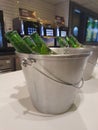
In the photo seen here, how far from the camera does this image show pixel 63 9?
14.3 ft

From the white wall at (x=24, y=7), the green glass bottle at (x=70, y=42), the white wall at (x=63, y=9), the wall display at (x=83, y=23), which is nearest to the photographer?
the green glass bottle at (x=70, y=42)

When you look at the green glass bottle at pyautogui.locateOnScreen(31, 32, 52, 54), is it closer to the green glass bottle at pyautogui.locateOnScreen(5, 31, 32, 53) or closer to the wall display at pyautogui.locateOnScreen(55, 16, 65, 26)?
the green glass bottle at pyautogui.locateOnScreen(5, 31, 32, 53)

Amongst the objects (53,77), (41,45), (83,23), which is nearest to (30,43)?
(41,45)

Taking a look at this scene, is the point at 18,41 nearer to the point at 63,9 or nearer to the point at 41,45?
the point at 41,45

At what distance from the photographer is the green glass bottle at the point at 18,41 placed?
402mm

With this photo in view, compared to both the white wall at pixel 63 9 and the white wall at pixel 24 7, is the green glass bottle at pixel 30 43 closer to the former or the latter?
the white wall at pixel 24 7

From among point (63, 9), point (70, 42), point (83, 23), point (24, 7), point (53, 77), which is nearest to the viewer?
point (53, 77)

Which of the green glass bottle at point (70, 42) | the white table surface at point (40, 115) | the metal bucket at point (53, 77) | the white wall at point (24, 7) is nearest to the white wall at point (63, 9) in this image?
the white wall at point (24, 7)

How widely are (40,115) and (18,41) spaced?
0.82 ft

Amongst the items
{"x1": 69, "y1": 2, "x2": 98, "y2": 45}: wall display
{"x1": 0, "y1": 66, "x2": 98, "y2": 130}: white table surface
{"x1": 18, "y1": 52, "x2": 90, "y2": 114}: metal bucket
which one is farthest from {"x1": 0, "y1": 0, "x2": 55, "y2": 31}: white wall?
{"x1": 18, "y1": 52, "x2": 90, "y2": 114}: metal bucket

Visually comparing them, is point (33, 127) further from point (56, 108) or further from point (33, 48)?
point (33, 48)

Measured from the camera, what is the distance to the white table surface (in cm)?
37

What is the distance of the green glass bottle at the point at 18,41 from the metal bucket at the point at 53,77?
0.08 feet

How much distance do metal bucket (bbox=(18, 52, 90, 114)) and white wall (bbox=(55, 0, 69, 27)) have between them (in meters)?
4.20
